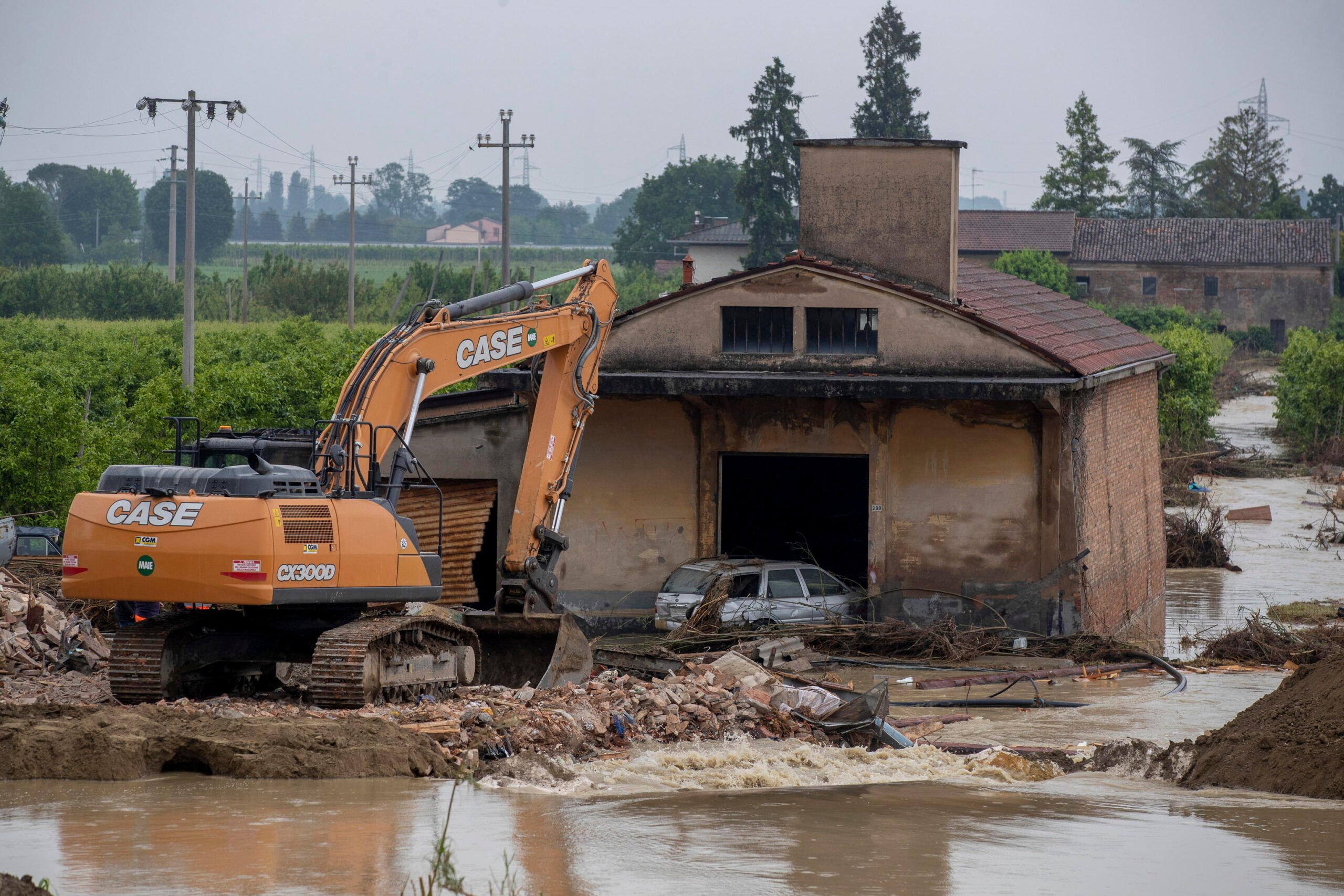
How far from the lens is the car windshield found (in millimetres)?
20609

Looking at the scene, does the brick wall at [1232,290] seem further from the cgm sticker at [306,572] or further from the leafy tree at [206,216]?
the leafy tree at [206,216]

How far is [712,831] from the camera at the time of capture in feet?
33.5

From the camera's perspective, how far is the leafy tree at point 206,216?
471 feet

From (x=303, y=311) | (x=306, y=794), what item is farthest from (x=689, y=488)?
(x=303, y=311)

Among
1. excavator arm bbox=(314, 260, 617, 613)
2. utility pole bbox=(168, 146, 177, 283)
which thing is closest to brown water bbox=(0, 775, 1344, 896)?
excavator arm bbox=(314, 260, 617, 613)

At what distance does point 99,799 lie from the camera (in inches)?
409

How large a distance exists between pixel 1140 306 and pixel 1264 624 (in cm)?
6920

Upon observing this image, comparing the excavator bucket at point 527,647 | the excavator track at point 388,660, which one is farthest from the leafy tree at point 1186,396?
the excavator track at point 388,660

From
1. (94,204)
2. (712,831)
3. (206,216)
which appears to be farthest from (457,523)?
(94,204)

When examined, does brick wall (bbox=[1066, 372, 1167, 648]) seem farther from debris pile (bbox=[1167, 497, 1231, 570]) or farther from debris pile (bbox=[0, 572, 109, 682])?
debris pile (bbox=[0, 572, 109, 682])

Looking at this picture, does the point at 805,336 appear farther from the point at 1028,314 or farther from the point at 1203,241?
the point at 1203,241

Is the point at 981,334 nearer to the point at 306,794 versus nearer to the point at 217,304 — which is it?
the point at 306,794

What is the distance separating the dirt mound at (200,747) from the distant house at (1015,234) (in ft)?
253

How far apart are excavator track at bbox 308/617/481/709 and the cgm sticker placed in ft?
1.91
